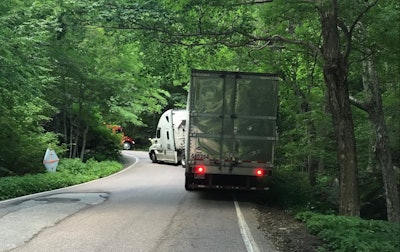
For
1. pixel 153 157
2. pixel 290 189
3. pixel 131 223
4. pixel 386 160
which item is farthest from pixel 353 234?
pixel 153 157

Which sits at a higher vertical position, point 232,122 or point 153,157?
point 232,122

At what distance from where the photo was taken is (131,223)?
9.28m

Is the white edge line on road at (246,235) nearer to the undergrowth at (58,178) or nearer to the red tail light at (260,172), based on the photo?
the red tail light at (260,172)

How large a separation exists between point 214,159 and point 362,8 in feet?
18.6

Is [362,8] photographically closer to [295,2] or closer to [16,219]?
[295,2]

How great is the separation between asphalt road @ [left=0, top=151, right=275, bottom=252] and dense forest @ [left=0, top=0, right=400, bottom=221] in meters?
3.12

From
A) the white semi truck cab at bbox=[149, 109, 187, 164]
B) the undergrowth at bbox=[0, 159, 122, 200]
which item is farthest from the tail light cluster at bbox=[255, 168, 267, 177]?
the white semi truck cab at bbox=[149, 109, 187, 164]

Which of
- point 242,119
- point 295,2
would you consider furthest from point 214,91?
point 295,2

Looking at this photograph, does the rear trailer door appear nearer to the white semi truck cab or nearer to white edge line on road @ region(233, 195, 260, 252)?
white edge line on road @ region(233, 195, 260, 252)

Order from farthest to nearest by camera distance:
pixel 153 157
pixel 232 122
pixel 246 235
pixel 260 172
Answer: pixel 153 157 → pixel 232 122 → pixel 260 172 → pixel 246 235

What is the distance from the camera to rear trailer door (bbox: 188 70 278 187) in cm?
1286

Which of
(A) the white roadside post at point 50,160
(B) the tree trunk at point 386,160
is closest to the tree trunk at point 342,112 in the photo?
(B) the tree trunk at point 386,160

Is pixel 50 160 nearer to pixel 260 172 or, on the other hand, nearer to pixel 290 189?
pixel 260 172

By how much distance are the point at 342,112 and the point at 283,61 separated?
19.6 ft
